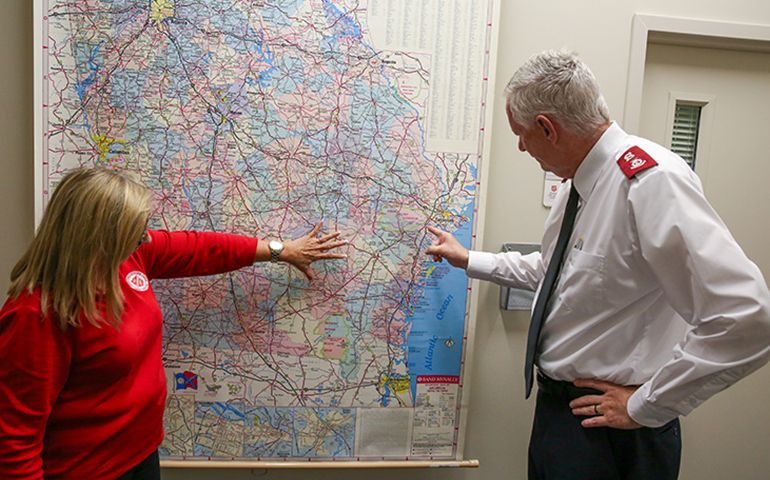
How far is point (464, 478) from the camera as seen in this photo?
1.78 meters

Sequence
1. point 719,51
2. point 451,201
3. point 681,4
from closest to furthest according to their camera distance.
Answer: point 451,201, point 681,4, point 719,51

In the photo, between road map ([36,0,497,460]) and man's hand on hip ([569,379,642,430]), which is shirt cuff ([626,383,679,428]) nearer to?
man's hand on hip ([569,379,642,430])

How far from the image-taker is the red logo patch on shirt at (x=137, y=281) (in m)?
1.19

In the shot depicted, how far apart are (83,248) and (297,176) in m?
0.64

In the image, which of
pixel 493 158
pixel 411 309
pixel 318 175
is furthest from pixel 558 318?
pixel 318 175

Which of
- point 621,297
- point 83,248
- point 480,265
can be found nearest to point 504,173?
→ point 480,265

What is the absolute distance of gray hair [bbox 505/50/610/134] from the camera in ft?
3.59

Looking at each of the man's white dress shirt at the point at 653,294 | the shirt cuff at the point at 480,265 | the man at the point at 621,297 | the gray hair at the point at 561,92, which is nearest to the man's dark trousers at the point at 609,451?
the man at the point at 621,297

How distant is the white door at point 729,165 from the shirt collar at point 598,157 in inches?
30.5

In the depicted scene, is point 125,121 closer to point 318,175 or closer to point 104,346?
point 318,175

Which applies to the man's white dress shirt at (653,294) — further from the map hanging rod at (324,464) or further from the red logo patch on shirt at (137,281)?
the red logo patch on shirt at (137,281)

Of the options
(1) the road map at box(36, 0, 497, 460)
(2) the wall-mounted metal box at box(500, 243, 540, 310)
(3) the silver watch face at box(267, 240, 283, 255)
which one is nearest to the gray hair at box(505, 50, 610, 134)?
(1) the road map at box(36, 0, 497, 460)

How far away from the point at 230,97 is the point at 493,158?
845mm

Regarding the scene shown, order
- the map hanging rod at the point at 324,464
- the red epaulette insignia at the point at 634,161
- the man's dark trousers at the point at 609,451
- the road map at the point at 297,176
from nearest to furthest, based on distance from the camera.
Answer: the red epaulette insignia at the point at 634,161 → the man's dark trousers at the point at 609,451 → the road map at the point at 297,176 → the map hanging rod at the point at 324,464
